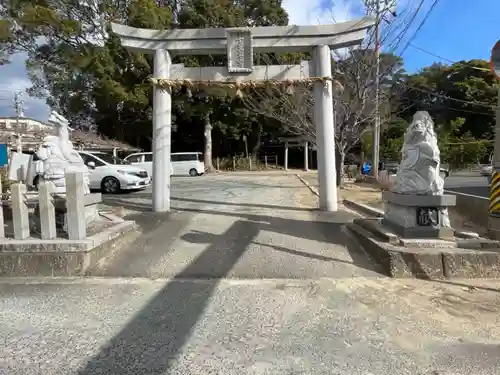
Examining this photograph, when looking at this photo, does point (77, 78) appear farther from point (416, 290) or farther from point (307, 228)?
point (416, 290)

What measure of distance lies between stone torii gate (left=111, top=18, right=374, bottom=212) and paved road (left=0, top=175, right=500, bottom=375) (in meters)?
3.15

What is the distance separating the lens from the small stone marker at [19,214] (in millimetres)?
5227

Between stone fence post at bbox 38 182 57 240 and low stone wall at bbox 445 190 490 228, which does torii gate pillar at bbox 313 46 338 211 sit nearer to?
low stone wall at bbox 445 190 490 228

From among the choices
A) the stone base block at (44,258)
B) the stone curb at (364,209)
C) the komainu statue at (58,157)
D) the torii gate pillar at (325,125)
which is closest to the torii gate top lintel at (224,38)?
the torii gate pillar at (325,125)

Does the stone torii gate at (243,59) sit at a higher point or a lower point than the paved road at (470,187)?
higher

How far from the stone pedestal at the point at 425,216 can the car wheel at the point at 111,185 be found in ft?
37.1

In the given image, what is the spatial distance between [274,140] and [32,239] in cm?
3556

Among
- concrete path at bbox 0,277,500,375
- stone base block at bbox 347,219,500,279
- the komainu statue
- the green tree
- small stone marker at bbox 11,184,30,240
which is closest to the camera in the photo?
concrete path at bbox 0,277,500,375

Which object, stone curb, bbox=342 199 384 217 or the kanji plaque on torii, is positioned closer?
the kanji plaque on torii

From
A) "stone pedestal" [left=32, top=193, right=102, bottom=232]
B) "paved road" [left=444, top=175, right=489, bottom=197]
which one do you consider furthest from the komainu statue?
"paved road" [left=444, top=175, right=489, bottom=197]

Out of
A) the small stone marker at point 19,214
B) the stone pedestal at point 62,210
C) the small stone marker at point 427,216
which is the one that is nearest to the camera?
the small stone marker at point 19,214

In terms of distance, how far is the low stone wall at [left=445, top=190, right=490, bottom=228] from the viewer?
8755mm

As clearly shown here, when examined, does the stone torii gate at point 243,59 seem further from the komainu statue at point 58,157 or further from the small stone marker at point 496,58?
the small stone marker at point 496,58

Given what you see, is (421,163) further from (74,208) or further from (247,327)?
(74,208)
